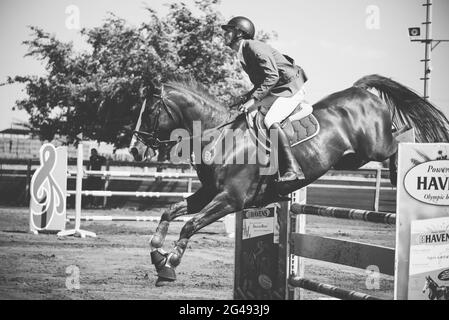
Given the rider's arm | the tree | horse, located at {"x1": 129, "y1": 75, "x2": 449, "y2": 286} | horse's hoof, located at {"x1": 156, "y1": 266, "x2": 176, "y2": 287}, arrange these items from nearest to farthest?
1. horse's hoof, located at {"x1": 156, "y1": 266, "x2": 176, "y2": 287}
2. horse, located at {"x1": 129, "y1": 75, "x2": 449, "y2": 286}
3. the rider's arm
4. the tree

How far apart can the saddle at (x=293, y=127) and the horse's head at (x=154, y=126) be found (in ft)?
2.04

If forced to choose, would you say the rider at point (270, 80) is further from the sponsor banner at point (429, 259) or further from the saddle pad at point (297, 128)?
the sponsor banner at point (429, 259)

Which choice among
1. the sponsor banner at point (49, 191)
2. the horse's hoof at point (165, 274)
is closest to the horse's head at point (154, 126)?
the horse's hoof at point (165, 274)

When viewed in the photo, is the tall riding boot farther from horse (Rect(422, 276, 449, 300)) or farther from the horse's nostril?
horse (Rect(422, 276, 449, 300))

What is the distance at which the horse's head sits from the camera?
4.79m

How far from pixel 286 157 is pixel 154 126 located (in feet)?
3.55

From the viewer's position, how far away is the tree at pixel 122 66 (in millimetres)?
14258

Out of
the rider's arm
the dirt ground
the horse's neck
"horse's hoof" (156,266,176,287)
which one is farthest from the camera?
the dirt ground

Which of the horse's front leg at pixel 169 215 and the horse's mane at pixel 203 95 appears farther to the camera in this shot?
the horse's mane at pixel 203 95

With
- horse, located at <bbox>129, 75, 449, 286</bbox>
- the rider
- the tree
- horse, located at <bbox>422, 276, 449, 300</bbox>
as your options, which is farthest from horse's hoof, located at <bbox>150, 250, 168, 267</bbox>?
the tree

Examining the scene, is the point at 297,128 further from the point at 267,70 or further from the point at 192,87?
the point at 192,87

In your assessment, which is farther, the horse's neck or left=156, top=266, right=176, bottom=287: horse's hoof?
the horse's neck

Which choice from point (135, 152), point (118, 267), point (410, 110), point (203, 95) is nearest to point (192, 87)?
point (203, 95)
